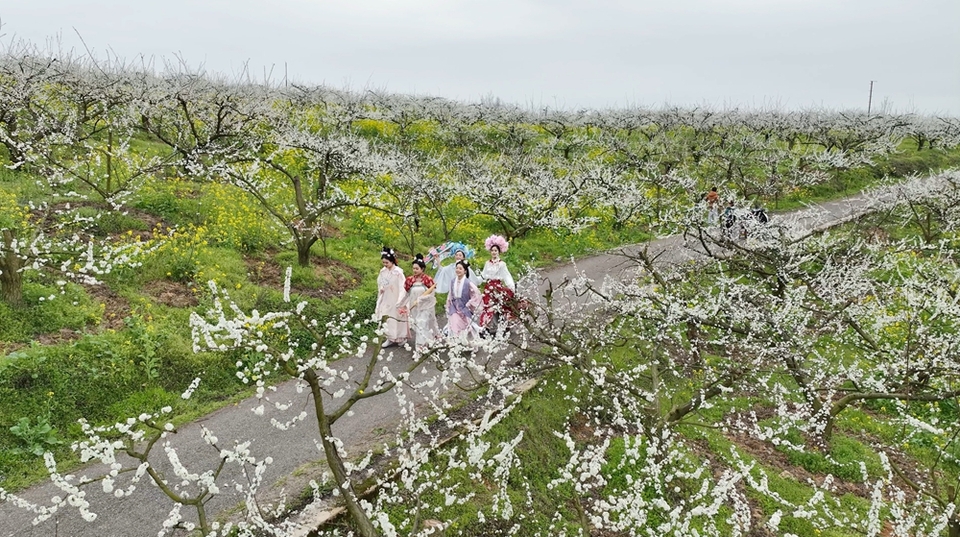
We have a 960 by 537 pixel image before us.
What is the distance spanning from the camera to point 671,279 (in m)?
11.6

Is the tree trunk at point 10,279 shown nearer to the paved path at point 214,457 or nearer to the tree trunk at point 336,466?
the paved path at point 214,457

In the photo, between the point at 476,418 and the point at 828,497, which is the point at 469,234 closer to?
the point at 476,418

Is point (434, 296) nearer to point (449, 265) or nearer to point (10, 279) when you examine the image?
point (449, 265)

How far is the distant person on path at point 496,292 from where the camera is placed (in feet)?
31.6

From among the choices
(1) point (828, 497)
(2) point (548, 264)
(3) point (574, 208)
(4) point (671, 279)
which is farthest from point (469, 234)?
(1) point (828, 497)

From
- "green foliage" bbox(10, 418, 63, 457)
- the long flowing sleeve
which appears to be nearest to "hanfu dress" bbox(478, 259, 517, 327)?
the long flowing sleeve

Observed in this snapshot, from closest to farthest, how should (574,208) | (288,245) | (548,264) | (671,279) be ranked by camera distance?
(671,279)
(288,245)
(548,264)
(574,208)

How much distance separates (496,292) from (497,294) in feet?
0.20

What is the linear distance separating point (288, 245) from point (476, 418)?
8033mm

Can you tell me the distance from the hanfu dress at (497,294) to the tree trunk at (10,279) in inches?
290

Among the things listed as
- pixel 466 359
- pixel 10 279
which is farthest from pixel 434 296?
pixel 10 279

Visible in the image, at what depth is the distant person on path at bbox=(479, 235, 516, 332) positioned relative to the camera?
31.6ft

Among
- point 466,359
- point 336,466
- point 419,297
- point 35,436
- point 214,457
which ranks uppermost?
point 466,359

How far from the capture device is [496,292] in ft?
32.0
